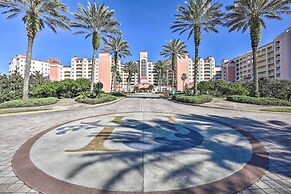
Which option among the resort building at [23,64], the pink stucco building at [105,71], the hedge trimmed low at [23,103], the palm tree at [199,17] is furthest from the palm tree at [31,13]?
the resort building at [23,64]

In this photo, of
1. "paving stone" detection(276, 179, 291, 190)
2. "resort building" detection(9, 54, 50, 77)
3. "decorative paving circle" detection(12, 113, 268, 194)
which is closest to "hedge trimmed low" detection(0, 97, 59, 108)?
"decorative paving circle" detection(12, 113, 268, 194)

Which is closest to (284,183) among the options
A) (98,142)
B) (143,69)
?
(98,142)

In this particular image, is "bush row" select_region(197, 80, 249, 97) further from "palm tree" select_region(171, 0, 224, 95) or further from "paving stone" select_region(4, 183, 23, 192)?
"paving stone" select_region(4, 183, 23, 192)

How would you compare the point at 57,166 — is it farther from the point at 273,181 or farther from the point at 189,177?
the point at 273,181

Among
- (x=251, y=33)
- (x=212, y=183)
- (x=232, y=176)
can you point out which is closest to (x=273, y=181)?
(x=232, y=176)

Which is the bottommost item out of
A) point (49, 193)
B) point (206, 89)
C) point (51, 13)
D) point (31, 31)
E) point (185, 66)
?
point (49, 193)

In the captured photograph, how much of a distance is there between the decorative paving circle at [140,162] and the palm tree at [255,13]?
19.7 m

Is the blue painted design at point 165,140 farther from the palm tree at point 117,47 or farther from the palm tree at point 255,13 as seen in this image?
the palm tree at point 117,47

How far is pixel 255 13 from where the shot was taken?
888 inches

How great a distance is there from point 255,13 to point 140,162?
25464mm

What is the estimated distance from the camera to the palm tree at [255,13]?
21781 millimetres

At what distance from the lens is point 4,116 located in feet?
42.9

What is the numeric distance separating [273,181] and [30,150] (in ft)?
22.3

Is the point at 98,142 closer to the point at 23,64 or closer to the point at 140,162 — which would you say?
the point at 140,162
